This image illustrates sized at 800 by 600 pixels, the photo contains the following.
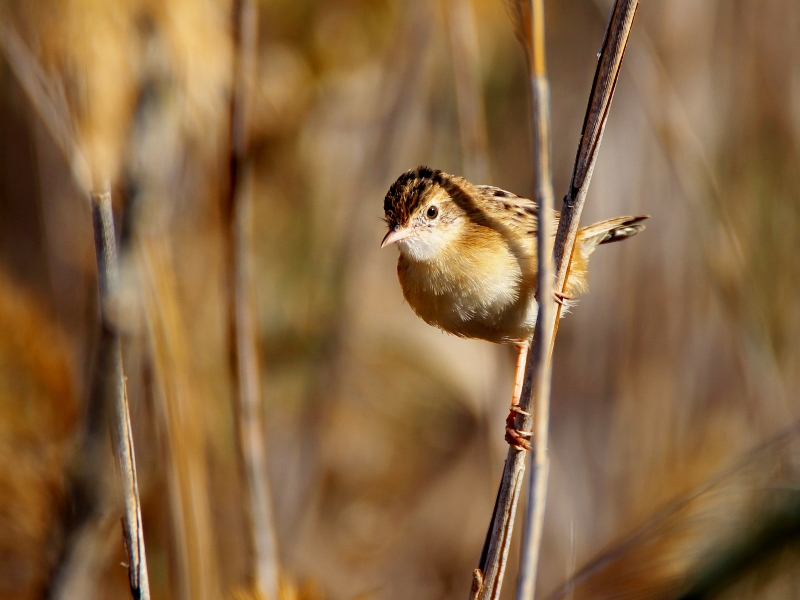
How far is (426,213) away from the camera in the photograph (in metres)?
2.92

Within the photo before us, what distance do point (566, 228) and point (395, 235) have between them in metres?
1.03

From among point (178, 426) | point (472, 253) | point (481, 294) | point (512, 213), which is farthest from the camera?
point (512, 213)

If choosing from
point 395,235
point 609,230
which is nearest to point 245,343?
point 395,235

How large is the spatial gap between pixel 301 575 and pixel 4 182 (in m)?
2.62

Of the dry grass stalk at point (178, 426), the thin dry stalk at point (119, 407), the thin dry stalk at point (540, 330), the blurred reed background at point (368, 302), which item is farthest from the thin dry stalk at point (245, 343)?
the thin dry stalk at point (540, 330)

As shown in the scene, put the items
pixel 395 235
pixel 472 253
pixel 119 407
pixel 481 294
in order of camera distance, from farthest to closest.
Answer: pixel 395 235
pixel 472 253
pixel 481 294
pixel 119 407

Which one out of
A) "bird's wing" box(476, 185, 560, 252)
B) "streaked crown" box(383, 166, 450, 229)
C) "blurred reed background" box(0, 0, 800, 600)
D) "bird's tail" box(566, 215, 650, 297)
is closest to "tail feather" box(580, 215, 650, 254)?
"bird's tail" box(566, 215, 650, 297)

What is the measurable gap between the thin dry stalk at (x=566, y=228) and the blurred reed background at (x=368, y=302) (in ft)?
3.34

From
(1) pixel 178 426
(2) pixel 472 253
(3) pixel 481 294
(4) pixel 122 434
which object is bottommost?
(1) pixel 178 426

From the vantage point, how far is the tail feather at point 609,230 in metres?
2.87

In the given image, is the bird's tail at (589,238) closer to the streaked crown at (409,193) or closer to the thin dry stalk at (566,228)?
the streaked crown at (409,193)

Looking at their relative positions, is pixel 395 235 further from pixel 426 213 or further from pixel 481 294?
pixel 481 294

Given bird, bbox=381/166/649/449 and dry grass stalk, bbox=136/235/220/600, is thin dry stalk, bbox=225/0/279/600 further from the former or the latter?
bird, bbox=381/166/649/449

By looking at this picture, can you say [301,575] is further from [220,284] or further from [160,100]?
[160,100]
